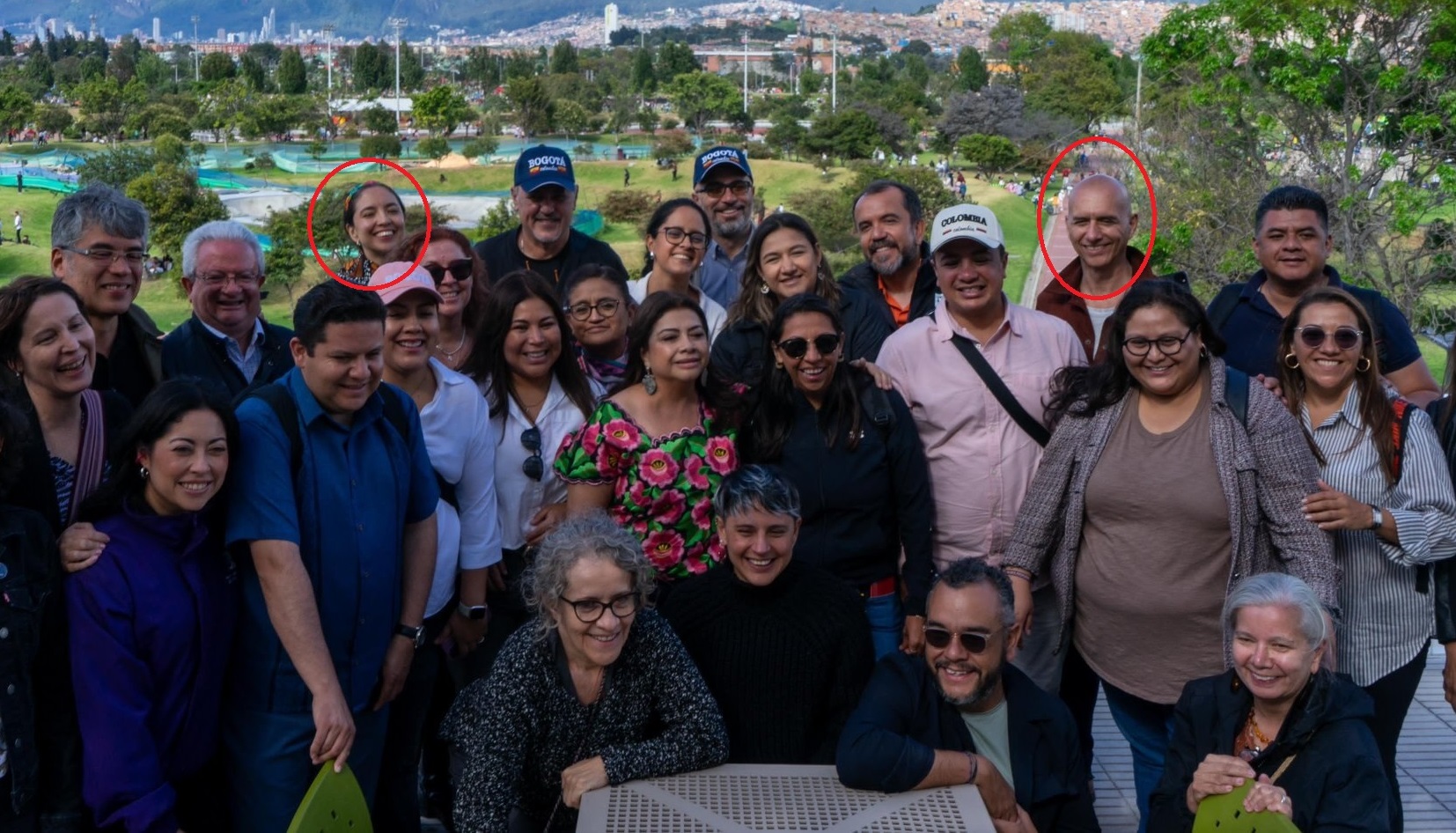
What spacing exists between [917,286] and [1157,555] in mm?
1576

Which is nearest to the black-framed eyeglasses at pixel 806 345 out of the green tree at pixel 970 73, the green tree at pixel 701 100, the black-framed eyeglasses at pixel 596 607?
the black-framed eyeglasses at pixel 596 607

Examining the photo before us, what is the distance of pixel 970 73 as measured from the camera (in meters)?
88.6

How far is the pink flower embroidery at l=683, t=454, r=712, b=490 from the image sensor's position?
12.6 feet

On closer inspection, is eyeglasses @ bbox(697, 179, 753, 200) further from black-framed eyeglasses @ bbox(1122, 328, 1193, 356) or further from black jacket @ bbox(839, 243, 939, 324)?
black-framed eyeglasses @ bbox(1122, 328, 1193, 356)

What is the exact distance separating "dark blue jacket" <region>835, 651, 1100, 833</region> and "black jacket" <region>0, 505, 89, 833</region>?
70.2 inches

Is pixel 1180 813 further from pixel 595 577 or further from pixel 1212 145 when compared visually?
pixel 1212 145

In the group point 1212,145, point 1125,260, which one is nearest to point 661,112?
point 1212,145

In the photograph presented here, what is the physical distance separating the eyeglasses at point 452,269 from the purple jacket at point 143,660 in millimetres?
1356

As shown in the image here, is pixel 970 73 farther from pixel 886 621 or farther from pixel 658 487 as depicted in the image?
pixel 658 487

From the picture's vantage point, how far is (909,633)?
3846mm

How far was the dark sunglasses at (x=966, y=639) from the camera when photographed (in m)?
3.25

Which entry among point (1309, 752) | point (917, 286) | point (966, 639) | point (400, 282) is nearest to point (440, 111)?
point (917, 286)

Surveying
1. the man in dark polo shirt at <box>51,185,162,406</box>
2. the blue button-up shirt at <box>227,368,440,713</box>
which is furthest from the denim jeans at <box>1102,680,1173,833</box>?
the man in dark polo shirt at <box>51,185,162,406</box>

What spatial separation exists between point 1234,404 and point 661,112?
8844 centimetres
